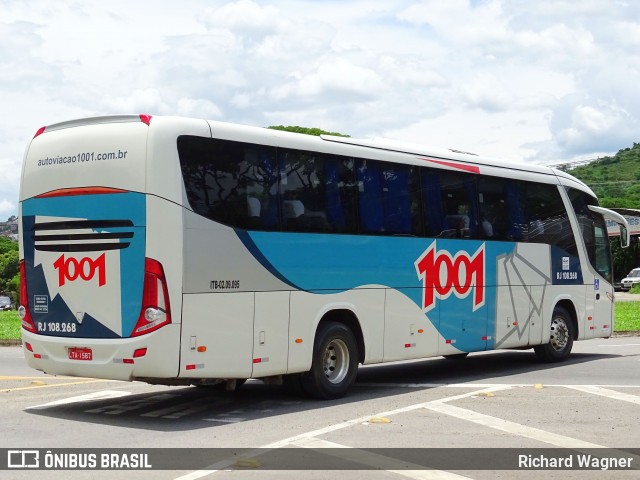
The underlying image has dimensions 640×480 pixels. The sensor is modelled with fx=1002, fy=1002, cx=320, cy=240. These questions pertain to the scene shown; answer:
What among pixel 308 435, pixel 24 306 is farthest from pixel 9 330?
pixel 308 435

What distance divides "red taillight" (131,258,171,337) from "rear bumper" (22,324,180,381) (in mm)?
89

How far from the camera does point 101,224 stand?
11445mm

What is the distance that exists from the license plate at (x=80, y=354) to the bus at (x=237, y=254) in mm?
19

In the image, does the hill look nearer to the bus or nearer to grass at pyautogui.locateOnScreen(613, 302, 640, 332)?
grass at pyautogui.locateOnScreen(613, 302, 640, 332)

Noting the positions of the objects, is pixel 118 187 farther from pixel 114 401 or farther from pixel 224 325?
pixel 114 401

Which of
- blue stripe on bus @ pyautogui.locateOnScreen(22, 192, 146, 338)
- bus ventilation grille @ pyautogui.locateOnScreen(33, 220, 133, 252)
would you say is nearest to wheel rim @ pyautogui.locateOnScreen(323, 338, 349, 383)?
blue stripe on bus @ pyautogui.locateOnScreen(22, 192, 146, 338)

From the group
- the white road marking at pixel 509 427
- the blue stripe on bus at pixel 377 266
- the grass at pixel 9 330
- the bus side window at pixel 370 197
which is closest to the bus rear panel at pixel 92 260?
the blue stripe on bus at pixel 377 266

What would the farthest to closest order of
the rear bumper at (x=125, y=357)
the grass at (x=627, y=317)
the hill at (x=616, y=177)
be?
the hill at (x=616, y=177) < the grass at (x=627, y=317) < the rear bumper at (x=125, y=357)

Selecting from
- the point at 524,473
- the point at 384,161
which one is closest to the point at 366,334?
the point at 384,161

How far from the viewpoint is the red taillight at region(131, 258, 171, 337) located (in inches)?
435

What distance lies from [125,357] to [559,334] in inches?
385

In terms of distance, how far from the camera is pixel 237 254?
11.9 m

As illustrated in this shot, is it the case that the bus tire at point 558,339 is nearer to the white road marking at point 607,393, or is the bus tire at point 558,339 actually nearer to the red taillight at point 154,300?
the white road marking at point 607,393

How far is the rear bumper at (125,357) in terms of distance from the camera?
11.0m
